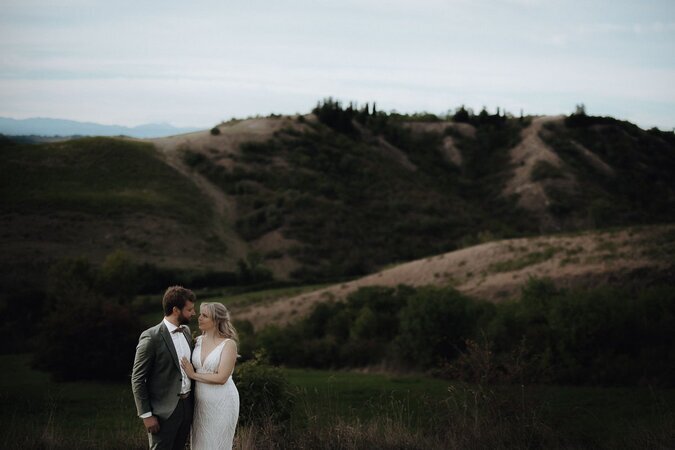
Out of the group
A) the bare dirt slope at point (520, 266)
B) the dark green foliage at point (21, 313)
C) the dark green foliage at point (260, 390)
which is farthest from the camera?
the dark green foliage at point (21, 313)

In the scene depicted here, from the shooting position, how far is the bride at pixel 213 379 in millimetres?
6742

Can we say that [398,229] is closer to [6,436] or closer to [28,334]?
[28,334]

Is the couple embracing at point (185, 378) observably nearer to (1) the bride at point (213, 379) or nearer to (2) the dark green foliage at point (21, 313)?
(1) the bride at point (213, 379)

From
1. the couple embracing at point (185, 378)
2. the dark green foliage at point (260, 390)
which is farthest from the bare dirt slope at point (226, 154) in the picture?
the couple embracing at point (185, 378)

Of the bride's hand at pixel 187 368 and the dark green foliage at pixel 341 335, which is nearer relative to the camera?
the bride's hand at pixel 187 368

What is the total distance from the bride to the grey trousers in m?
0.13

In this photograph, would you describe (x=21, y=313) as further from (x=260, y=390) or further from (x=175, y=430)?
(x=175, y=430)

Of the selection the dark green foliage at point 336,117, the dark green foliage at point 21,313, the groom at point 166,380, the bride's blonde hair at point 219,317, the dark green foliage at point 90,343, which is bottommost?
the dark green foliage at point 21,313

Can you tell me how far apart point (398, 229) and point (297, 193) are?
1285cm

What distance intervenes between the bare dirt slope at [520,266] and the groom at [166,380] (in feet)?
111

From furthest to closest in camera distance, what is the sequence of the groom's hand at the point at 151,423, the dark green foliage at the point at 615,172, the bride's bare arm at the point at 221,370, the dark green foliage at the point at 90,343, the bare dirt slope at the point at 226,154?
1. the dark green foliage at the point at 615,172
2. the bare dirt slope at the point at 226,154
3. the dark green foliage at the point at 90,343
4. the bride's bare arm at the point at 221,370
5. the groom's hand at the point at 151,423

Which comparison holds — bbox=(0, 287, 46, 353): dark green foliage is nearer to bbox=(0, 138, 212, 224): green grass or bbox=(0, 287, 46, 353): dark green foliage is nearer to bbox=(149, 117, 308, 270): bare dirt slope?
bbox=(0, 138, 212, 224): green grass

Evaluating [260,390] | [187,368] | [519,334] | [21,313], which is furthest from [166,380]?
[21,313]

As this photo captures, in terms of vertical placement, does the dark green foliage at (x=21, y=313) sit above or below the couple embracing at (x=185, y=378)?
below
